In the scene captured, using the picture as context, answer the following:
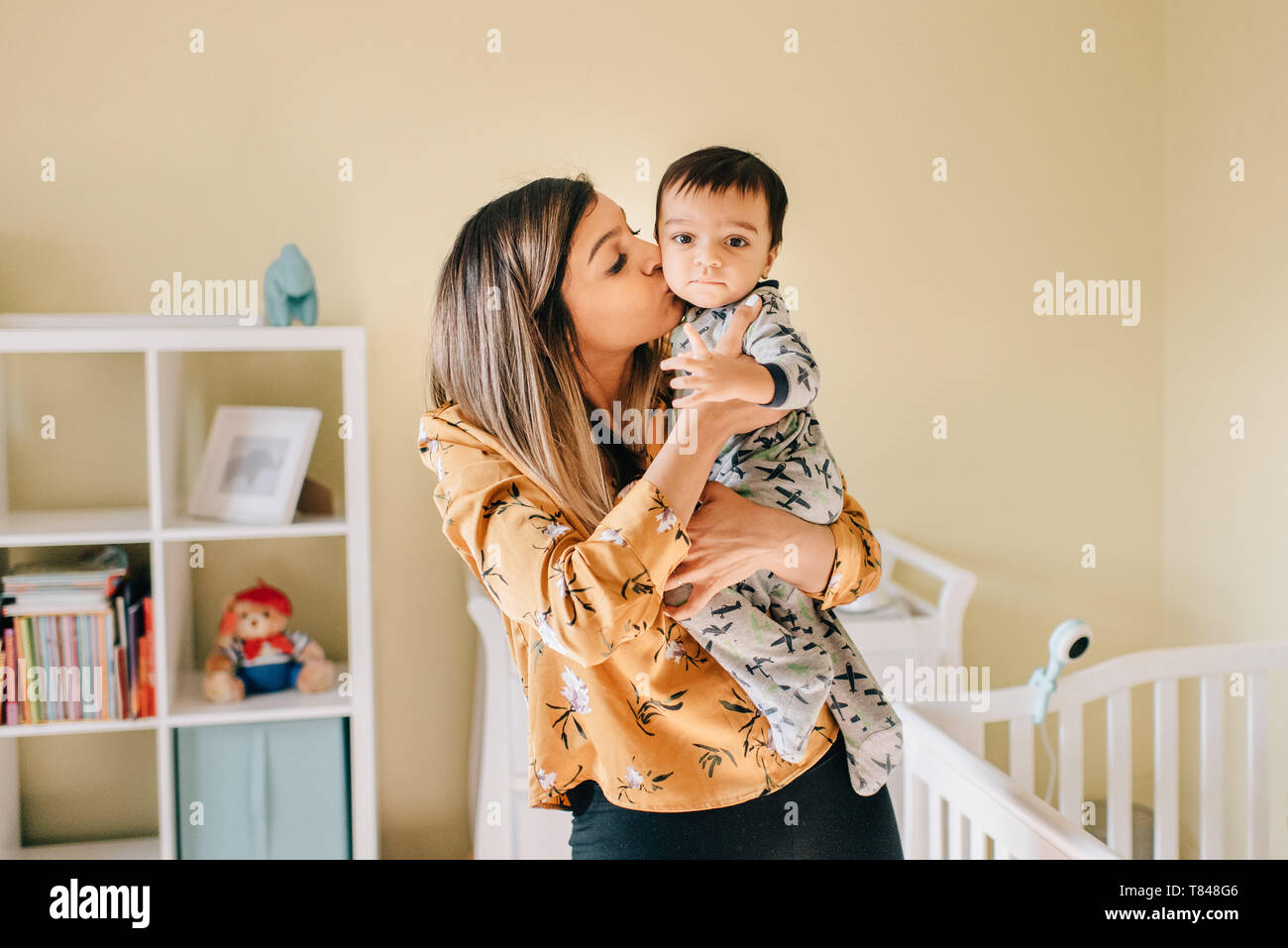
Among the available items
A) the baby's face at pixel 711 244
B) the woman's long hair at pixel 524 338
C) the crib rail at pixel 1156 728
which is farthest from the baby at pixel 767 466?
the crib rail at pixel 1156 728

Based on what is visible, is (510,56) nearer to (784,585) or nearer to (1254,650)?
(784,585)

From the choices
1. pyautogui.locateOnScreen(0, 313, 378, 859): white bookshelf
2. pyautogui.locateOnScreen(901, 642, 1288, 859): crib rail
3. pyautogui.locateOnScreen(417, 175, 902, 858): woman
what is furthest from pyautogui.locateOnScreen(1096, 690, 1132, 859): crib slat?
pyautogui.locateOnScreen(0, 313, 378, 859): white bookshelf

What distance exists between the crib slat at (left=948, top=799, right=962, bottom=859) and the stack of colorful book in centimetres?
137

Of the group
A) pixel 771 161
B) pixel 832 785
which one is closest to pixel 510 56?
pixel 771 161

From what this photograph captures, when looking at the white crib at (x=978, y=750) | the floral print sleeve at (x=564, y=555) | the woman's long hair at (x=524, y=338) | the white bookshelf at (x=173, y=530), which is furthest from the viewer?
the white bookshelf at (x=173, y=530)

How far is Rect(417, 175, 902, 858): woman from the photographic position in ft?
2.72

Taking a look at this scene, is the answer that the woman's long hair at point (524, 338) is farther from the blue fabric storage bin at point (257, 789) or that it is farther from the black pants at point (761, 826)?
the blue fabric storage bin at point (257, 789)

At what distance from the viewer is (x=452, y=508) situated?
82 cm

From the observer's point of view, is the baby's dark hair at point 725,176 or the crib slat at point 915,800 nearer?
the baby's dark hair at point 725,176

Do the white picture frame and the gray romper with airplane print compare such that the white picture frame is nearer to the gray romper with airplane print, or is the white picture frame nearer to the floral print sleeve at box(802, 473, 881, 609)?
the gray romper with airplane print

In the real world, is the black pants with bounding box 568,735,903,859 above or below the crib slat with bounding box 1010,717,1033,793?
above

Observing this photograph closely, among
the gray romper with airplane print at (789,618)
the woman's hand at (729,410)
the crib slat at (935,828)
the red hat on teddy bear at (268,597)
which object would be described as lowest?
the crib slat at (935,828)

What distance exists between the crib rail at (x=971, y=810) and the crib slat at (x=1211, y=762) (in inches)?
18.7

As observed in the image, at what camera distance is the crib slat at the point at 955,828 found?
119 cm
